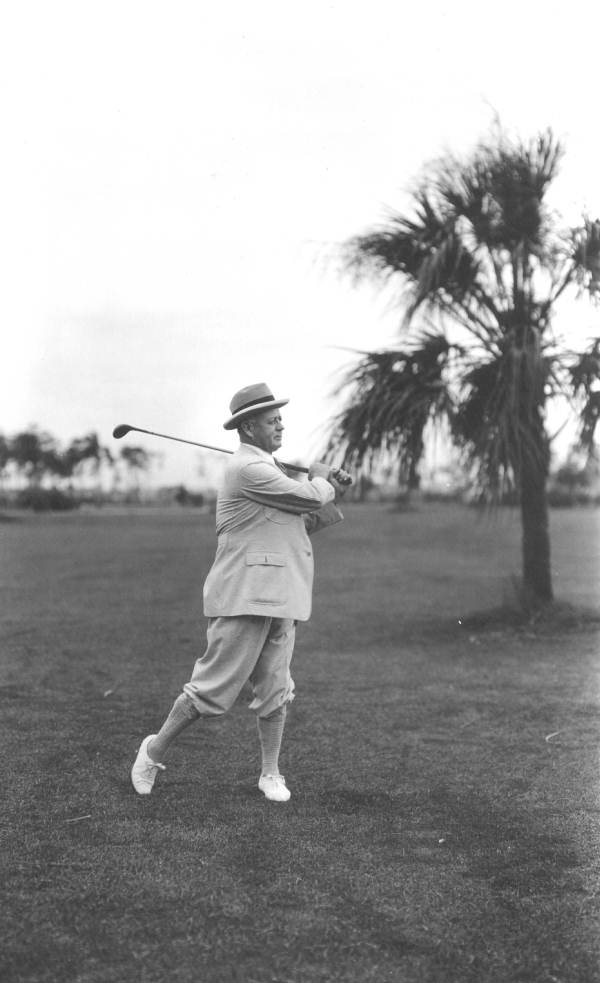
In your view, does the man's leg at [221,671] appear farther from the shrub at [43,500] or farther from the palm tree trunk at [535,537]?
the shrub at [43,500]

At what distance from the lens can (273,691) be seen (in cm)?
424

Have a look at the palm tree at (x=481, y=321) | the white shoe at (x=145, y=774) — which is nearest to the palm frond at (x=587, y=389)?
the palm tree at (x=481, y=321)

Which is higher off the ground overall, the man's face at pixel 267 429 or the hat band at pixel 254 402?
the hat band at pixel 254 402

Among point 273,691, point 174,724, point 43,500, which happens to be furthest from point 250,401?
point 43,500

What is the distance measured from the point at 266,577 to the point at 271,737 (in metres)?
0.74

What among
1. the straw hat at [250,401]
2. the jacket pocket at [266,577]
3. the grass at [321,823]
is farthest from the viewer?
the straw hat at [250,401]

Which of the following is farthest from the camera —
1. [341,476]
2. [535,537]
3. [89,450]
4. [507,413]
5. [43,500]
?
[43,500]

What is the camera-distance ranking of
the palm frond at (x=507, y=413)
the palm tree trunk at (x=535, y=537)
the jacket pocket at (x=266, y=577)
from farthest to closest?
the palm tree trunk at (x=535, y=537) → the palm frond at (x=507, y=413) → the jacket pocket at (x=266, y=577)

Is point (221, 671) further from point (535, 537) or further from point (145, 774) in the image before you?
point (535, 537)

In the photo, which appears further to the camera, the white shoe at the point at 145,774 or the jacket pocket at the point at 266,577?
the white shoe at the point at 145,774

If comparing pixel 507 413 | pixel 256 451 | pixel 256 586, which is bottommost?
pixel 256 586

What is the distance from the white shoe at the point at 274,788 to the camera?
13.7 feet

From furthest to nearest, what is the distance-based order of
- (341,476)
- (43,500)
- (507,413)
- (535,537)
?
(43,500), (535,537), (507,413), (341,476)

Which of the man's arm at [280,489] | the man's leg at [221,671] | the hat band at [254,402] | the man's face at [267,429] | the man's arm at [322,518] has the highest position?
the hat band at [254,402]
